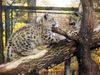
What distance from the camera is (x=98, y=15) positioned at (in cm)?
551

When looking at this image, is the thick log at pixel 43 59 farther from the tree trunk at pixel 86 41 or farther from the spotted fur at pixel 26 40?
the spotted fur at pixel 26 40

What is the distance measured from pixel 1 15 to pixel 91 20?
1956 millimetres

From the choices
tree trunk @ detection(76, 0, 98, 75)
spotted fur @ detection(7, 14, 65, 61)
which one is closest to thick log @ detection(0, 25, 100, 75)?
tree trunk @ detection(76, 0, 98, 75)

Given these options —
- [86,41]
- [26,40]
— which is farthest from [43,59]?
[26,40]

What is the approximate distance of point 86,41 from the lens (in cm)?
374

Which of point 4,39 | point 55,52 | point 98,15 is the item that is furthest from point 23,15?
point 55,52

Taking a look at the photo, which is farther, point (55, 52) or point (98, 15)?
point (98, 15)

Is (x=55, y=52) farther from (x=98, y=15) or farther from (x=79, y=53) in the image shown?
(x=98, y=15)

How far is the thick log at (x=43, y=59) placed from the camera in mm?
3703

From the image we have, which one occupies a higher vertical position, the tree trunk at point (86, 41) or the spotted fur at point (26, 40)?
the tree trunk at point (86, 41)

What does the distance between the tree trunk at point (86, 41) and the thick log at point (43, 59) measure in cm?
16

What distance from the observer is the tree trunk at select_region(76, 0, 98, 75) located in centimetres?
368

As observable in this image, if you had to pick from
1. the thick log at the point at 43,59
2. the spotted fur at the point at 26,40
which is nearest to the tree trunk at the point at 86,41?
the thick log at the point at 43,59

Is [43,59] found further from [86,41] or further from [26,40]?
[26,40]
